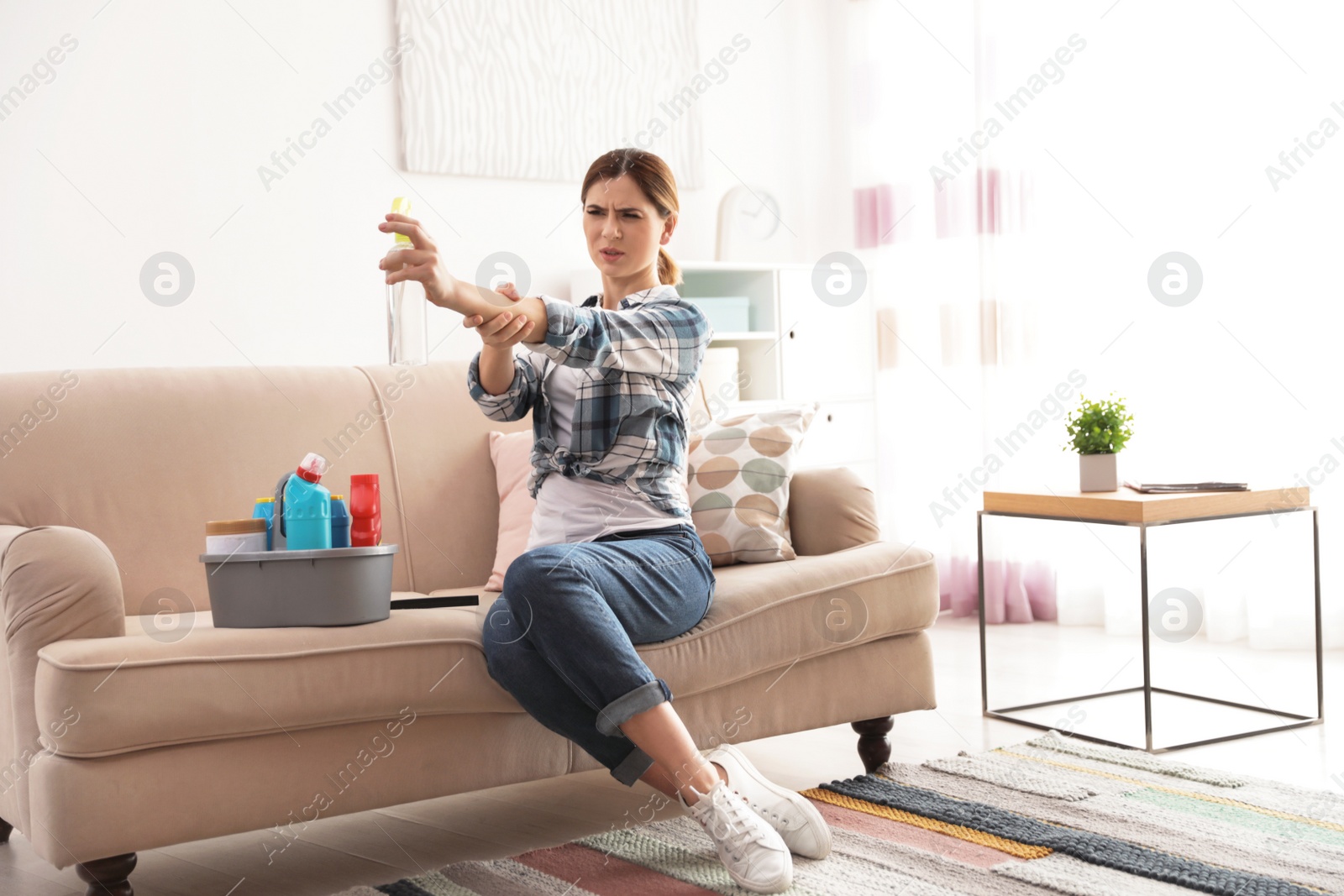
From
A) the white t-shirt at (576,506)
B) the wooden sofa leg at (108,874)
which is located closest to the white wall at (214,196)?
the white t-shirt at (576,506)

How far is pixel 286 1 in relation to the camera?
3223mm

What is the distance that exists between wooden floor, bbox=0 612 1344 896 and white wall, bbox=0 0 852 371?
136cm

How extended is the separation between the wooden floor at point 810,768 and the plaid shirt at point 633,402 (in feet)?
2.00

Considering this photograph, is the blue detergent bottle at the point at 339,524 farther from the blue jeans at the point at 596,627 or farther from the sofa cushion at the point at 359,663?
the blue jeans at the point at 596,627

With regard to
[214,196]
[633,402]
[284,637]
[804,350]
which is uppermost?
[214,196]

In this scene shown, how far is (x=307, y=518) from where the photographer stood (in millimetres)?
1815

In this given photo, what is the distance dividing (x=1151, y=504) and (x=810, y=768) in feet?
2.82

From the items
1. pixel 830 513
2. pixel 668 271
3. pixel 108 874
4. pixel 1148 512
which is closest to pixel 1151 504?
pixel 1148 512

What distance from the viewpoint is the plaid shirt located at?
72.6 inches

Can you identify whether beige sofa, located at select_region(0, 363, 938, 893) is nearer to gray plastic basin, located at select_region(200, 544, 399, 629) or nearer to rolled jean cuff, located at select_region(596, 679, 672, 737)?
gray plastic basin, located at select_region(200, 544, 399, 629)

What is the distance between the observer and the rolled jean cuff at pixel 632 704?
170 centimetres

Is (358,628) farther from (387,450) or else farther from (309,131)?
(309,131)

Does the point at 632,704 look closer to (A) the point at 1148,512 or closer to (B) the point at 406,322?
(B) the point at 406,322

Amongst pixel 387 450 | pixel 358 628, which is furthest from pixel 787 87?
pixel 358 628
